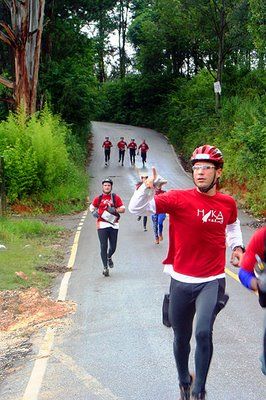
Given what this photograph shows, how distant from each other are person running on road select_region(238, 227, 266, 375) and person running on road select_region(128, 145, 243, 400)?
1.80 feet

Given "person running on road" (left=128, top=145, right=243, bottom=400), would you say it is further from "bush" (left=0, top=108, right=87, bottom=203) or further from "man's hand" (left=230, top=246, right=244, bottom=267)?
"bush" (left=0, top=108, right=87, bottom=203)

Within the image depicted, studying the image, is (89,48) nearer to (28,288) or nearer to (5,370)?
(28,288)

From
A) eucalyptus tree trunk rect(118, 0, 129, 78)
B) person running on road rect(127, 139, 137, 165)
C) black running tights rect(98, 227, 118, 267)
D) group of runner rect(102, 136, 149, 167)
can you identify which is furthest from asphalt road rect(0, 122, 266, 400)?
eucalyptus tree trunk rect(118, 0, 129, 78)

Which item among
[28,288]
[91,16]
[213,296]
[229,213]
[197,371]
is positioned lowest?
[28,288]

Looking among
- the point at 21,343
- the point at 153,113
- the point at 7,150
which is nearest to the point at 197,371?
the point at 21,343

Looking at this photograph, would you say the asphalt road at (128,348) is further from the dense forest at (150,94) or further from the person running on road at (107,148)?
the person running on road at (107,148)

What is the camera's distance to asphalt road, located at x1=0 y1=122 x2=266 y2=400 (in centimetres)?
556

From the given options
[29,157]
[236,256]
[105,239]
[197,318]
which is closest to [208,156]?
[236,256]

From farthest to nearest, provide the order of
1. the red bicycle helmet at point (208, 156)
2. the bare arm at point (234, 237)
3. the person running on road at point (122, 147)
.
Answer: the person running on road at point (122, 147) → the bare arm at point (234, 237) → the red bicycle helmet at point (208, 156)

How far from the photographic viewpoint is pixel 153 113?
5734cm

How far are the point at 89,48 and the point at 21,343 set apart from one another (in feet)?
120

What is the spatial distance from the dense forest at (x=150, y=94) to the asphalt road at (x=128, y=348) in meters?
11.7

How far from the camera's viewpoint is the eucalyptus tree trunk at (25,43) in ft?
82.1

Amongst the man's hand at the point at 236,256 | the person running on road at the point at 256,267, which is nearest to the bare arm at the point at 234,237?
the man's hand at the point at 236,256
